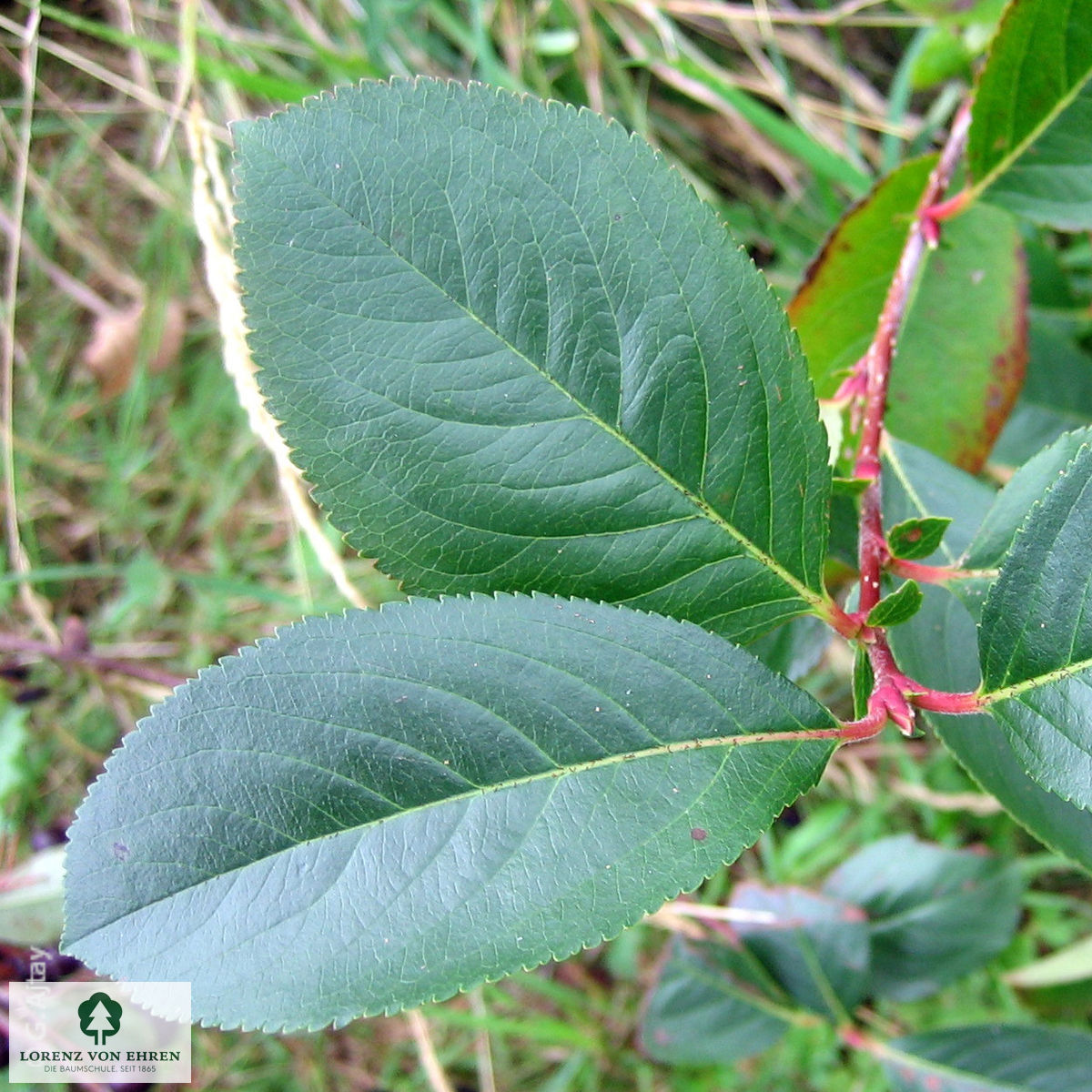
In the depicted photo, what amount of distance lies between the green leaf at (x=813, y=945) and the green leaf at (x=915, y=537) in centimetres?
87

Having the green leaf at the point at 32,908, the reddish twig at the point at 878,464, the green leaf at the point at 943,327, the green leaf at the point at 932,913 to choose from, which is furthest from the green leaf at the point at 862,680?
the green leaf at the point at 32,908

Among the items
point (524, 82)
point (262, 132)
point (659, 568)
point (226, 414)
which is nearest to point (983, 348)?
point (659, 568)

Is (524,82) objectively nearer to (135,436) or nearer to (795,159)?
(795,159)

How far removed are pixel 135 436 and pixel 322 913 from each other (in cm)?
175

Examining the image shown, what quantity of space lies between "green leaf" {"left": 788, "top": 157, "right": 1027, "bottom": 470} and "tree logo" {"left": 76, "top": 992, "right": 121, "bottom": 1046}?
1354 millimetres

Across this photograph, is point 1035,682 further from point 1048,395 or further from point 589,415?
point 1048,395

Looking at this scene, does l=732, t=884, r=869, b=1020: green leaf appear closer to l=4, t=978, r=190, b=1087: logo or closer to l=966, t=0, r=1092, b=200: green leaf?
l=4, t=978, r=190, b=1087: logo

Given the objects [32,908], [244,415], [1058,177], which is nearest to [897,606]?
[1058,177]

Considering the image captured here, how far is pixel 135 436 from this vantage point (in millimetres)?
2055

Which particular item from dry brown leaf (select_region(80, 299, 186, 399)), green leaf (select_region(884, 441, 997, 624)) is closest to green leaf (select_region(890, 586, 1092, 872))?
green leaf (select_region(884, 441, 997, 624))

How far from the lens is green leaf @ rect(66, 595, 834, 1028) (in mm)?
539

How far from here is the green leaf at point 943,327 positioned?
1.06 m

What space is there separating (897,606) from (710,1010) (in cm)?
108

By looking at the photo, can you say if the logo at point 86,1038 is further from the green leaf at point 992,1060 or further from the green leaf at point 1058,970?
the green leaf at point 1058,970
